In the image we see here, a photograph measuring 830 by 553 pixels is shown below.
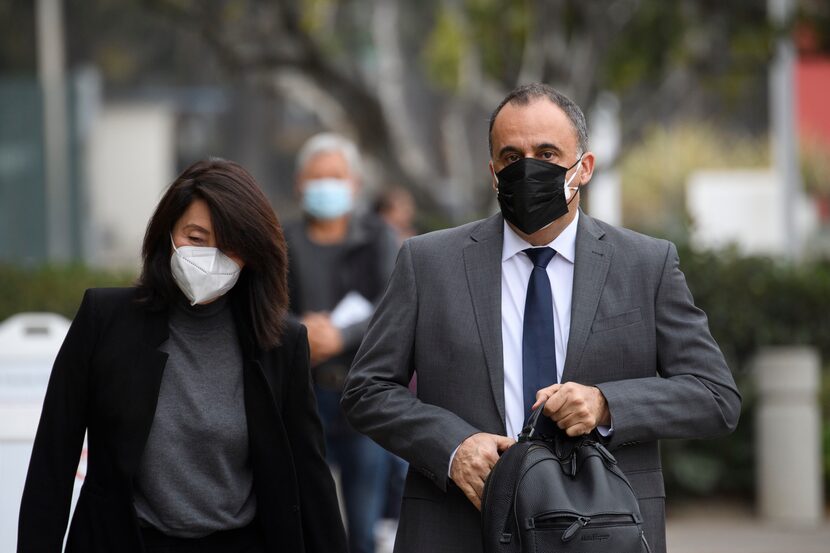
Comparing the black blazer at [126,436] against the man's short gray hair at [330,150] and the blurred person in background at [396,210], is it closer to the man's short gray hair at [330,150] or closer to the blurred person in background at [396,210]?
the man's short gray hair at [330,150]

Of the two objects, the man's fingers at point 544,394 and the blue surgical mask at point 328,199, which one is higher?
the blue surgical mask at point 328,199

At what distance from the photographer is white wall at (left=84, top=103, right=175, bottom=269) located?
13977 mm

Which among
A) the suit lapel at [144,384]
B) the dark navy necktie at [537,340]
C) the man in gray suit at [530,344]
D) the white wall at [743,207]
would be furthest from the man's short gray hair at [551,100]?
the white wall at [743,207]

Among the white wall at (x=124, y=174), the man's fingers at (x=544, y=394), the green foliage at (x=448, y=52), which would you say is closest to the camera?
the man's fingers at (x=544, y=394)

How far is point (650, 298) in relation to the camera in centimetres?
358

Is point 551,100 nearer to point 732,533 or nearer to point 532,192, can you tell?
point 532,192

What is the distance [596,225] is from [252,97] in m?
18.2

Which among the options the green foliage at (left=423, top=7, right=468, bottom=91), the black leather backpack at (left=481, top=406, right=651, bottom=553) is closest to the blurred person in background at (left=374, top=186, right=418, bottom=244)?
the green foliage at (left=423, top=7, right=468, bottom=91)

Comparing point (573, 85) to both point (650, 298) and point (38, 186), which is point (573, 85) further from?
point (650, 298)

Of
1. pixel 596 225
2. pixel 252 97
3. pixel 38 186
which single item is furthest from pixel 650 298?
pixel 252 97

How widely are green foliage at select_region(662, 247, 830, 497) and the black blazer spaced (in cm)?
607

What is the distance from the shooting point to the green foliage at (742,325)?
9680mm

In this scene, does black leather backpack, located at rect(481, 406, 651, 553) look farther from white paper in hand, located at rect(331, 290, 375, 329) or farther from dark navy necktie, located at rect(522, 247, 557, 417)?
white paper in hand, located at rect(331, 290, 375, 329)

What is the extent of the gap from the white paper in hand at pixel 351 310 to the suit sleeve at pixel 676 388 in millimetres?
2766
